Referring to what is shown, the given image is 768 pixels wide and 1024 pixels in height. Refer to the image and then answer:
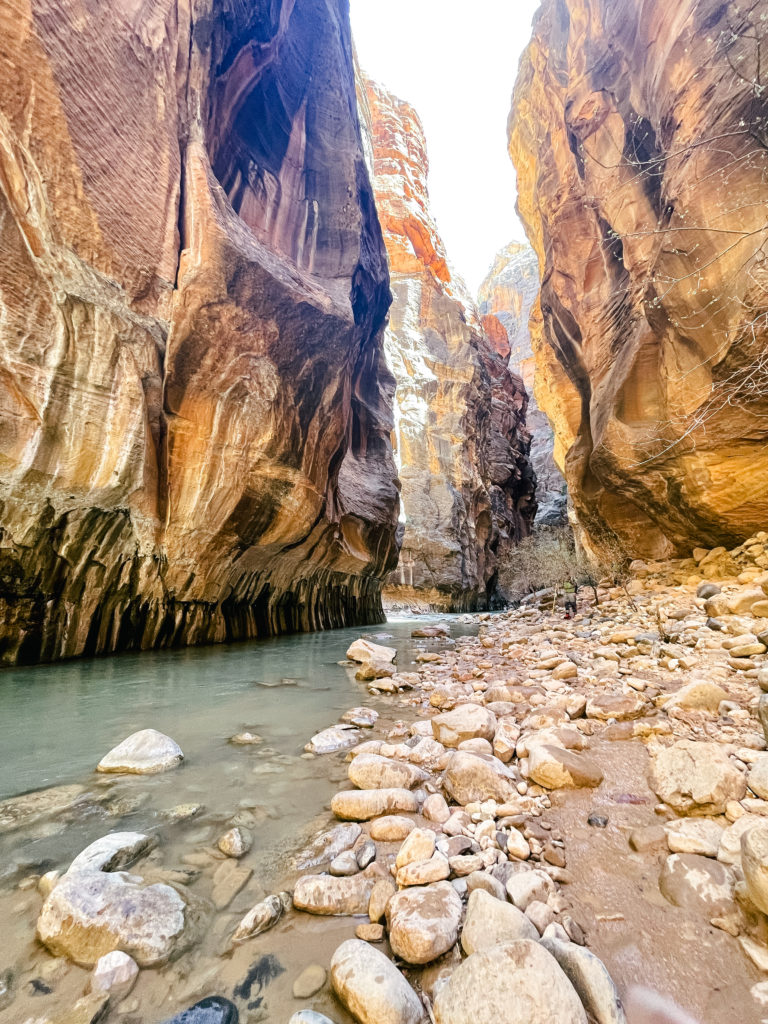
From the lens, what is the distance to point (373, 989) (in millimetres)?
1164

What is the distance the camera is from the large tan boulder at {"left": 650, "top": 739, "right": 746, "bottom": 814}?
6.04ft

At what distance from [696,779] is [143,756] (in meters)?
3.21

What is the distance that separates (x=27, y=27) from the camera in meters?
5.14

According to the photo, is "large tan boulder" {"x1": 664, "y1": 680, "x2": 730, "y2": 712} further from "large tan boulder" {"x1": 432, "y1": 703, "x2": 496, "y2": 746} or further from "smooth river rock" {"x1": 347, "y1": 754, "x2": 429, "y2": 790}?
"smooth river rock" {"x1": 347, "y1": 754, "x2": 429, "y2": 790}

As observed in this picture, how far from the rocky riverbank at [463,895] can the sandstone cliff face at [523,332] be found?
47689mm

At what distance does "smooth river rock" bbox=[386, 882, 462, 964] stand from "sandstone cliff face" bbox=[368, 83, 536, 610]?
28.5 m

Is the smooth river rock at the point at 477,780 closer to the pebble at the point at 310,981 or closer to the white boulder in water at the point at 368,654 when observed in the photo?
the pebble at the point at 310,981

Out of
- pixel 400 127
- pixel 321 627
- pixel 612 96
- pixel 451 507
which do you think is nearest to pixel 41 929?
pixel 321 627

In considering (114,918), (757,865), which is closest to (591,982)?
(757,865)

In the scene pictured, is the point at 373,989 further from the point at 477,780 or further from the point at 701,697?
the point at 701,697

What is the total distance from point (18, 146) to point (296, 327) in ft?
14.7

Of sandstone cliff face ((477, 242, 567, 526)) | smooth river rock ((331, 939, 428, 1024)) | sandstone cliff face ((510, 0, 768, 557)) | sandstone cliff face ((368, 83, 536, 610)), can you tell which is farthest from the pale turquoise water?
sandstone cliff face ((477, 242, 567, 526))

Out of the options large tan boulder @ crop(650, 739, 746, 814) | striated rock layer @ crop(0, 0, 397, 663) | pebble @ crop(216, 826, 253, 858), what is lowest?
pebble @ crop(216, 826, 253, 858)

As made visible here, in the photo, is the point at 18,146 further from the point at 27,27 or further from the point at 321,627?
the point at 321,627
